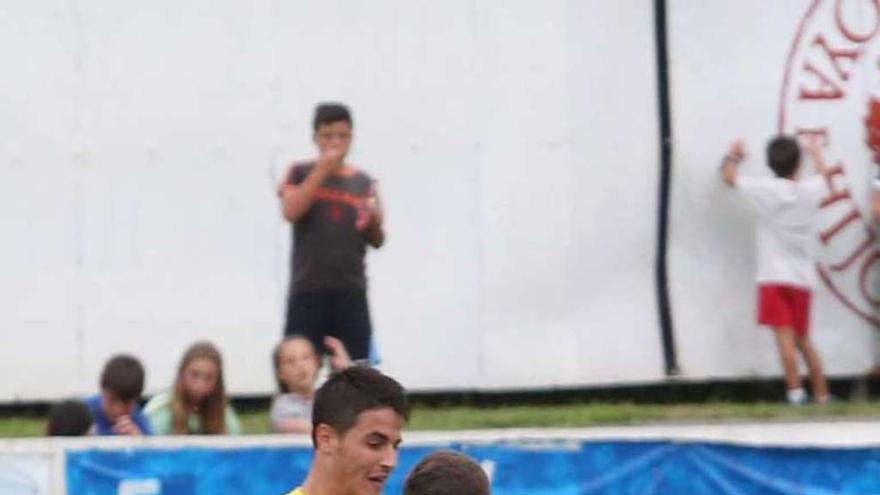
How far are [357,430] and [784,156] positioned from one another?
6536 millimetres

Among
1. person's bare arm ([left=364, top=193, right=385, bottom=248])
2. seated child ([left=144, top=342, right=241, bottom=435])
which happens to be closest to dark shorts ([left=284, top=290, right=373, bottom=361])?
person's bare arm ([left=364, top=193, right=385, bottom=248])

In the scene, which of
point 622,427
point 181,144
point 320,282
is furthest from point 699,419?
point 181,144

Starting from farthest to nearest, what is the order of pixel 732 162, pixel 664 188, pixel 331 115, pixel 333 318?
pixel 664 188 → pixel 732 162 → pixel 333 318 → pixel 331 115

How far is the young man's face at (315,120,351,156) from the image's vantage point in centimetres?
1180

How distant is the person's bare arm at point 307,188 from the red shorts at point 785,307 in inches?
97.7

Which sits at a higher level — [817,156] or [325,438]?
[817,156]

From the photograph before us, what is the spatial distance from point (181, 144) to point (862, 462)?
383 cm

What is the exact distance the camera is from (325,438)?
6.97 m

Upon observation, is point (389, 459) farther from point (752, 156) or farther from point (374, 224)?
point (752, 156)

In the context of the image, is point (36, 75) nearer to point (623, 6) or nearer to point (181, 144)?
point (181, 144)

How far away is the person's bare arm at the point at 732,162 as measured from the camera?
13461mm

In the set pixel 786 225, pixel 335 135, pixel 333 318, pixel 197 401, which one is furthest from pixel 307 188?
pixel 786 225

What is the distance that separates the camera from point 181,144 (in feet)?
43.8

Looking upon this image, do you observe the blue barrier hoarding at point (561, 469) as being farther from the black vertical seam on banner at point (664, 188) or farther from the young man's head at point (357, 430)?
the young man's head at point (357, 430)
